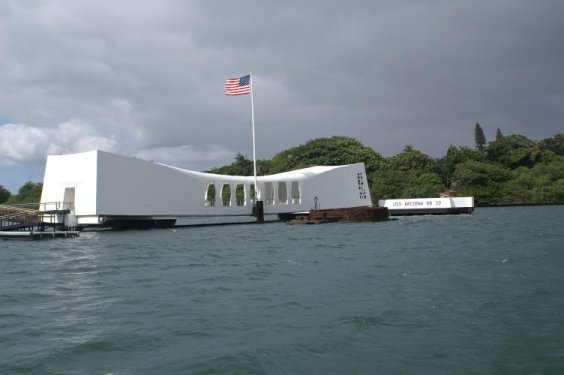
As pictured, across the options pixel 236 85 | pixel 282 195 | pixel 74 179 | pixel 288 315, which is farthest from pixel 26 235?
pixel 282 195

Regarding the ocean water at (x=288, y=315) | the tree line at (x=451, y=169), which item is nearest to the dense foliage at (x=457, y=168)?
the tree line at (x=451, y=169)

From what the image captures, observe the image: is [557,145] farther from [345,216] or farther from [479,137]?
[345,216]

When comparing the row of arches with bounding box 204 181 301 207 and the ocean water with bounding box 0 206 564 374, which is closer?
the ocean water with bounding box 0 206 564 374

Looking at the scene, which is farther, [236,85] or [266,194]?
[266,194]

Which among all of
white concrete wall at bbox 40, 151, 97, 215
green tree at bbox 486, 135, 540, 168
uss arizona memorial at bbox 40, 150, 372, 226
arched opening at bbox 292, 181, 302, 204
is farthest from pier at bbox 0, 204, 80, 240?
green tree at bbox 486, 135, 540, 168

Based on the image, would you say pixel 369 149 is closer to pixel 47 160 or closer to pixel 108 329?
pixel 47 160

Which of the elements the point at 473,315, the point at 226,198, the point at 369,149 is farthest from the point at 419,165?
the point at 473,315

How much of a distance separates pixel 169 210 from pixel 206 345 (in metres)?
31.0

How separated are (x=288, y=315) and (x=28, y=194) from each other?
84.5m

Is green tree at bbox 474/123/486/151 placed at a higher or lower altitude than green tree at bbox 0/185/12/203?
higher

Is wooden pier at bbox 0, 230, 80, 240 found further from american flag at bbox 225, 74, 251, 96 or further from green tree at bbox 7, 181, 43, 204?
green tree at bbox 7, 181, 43, 204

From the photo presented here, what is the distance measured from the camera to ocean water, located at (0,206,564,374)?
6.43m

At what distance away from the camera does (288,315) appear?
28.6ft

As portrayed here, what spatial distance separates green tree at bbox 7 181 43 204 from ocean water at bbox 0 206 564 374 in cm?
7088
